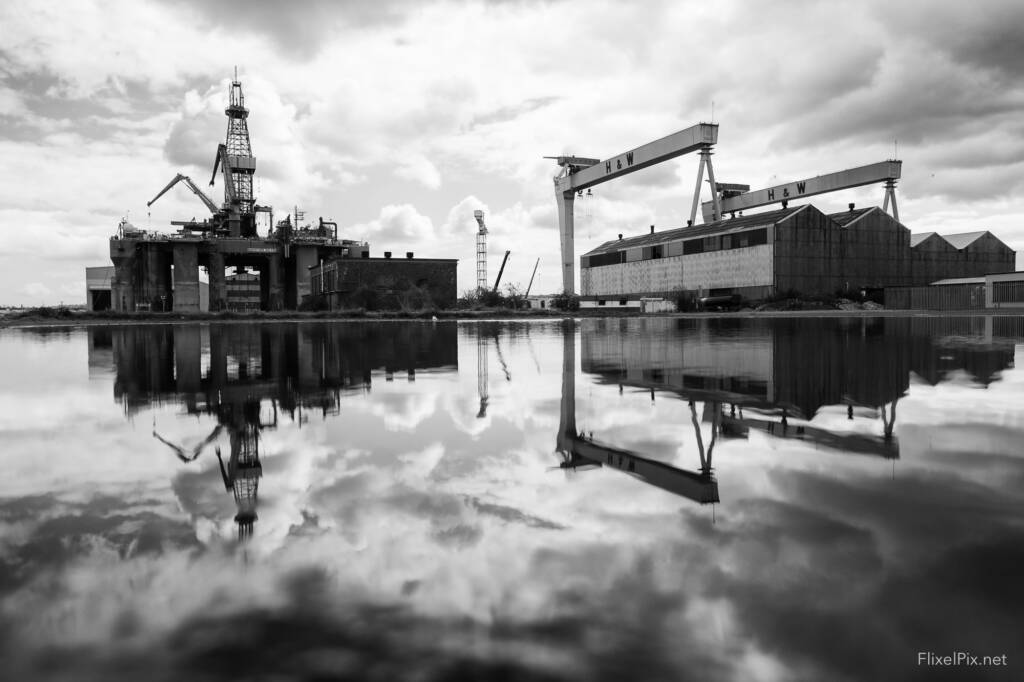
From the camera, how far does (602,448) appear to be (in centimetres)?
718

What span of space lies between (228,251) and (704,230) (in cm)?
5817

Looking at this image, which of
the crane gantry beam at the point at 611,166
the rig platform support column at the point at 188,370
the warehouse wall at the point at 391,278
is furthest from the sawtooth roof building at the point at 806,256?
the rig platform support column at the point at 188,370

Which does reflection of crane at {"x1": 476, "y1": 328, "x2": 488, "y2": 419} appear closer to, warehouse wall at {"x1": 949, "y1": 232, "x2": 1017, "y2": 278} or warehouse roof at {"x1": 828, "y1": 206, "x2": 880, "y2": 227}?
warehouse roof at {"x1": 828, "y1": 206, "x2": 880, "y2": 227}

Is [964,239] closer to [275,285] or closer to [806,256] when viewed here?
[806,256]

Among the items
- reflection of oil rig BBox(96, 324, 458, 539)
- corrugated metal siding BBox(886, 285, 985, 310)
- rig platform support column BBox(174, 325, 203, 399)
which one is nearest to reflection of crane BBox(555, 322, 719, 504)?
reflection of oil rig BBox(96, 324, 458, 539)

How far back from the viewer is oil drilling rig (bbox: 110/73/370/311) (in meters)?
86.6

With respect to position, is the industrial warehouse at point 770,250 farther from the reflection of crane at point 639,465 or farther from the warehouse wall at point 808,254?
the reflection of crane at point 639,465

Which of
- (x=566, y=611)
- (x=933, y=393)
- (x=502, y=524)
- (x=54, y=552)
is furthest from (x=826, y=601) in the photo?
(x=933, y=393)

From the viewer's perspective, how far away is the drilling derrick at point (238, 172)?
95125mm

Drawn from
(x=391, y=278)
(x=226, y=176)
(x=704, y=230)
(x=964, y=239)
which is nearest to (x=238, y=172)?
(x=226, y=176)

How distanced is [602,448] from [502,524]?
2.63 metres

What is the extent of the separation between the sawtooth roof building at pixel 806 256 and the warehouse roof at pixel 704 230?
0.69 feet

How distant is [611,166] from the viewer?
3017 inches

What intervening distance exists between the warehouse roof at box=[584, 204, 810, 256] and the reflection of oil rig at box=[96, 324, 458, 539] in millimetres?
53958
